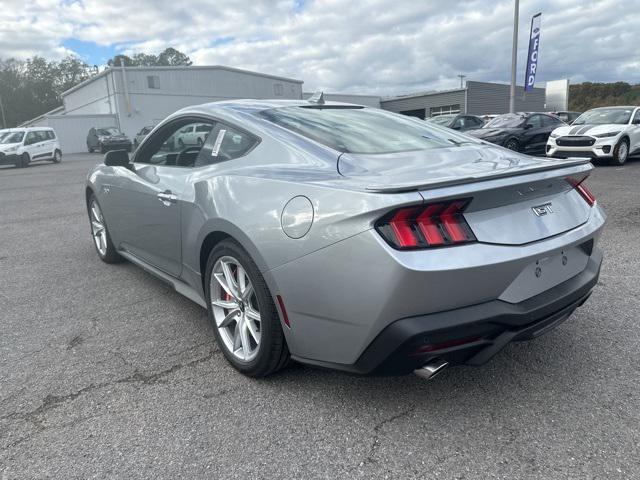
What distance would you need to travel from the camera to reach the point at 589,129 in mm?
12633

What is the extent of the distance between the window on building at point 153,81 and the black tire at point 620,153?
112 feet

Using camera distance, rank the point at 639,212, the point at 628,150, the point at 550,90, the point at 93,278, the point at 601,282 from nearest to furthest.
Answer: the point at 601,282 < the point at 93,278 < the point at 639,212 < the point at 628,150 < the point at 550,90

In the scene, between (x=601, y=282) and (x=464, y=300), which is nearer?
(x=464, y=300)

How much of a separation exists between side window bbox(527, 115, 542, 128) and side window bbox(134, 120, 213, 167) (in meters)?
13.3

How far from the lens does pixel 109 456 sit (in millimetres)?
2148

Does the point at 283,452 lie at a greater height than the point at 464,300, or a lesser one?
lesser

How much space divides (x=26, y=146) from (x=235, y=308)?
24.1 metres

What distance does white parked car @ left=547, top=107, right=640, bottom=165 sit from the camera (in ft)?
40.1

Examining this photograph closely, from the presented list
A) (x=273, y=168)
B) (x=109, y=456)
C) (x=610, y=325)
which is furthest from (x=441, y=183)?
(x=610, y=325)

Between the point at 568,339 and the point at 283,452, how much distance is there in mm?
1895

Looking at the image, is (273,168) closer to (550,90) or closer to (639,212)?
(639,212)

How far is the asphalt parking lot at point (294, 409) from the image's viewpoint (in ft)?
6.73

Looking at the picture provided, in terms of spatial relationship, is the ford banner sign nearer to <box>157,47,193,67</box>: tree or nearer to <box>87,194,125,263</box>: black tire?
<box>87,194,125,263</box>: black tire

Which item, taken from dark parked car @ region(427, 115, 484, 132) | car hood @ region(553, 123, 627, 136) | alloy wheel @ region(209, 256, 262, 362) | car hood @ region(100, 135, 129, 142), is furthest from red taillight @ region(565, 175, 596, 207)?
car hood @ region(100, 135, 129, 142)
